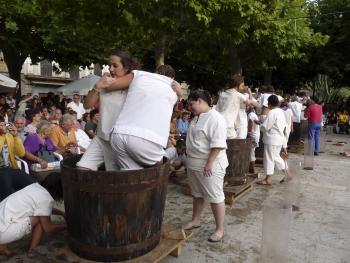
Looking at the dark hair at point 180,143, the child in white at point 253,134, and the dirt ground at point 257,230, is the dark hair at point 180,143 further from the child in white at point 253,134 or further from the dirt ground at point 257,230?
the child in white at point 253,134

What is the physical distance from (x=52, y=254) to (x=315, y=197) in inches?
182

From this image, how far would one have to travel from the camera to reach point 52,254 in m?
4.24

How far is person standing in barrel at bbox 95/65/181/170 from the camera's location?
3383mm

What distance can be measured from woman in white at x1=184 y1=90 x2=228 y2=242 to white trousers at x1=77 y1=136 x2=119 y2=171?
1237mm

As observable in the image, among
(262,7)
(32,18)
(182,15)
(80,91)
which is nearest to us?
(182,15)

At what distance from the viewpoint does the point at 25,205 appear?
13.3 ft

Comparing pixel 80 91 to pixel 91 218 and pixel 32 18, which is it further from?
pixel 91 218

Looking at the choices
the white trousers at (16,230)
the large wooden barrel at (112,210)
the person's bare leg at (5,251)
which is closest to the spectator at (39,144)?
the person's bare leg at (5,251)

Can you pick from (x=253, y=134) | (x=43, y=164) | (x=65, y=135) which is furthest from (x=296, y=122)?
(x=43, y=164)

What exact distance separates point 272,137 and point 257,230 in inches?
112

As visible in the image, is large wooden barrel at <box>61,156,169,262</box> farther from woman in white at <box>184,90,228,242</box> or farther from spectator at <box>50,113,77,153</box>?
spectator at <box>50,113,77,153</box>

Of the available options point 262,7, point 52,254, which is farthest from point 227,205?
point 262,7

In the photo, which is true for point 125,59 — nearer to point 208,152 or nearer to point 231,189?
point 208,152

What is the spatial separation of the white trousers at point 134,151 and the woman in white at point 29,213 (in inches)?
40.5
